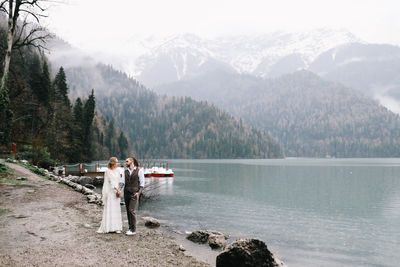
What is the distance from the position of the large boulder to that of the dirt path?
102 centimetres

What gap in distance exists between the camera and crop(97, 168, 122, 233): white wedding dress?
12497 mm

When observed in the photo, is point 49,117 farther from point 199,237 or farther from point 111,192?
point 111,192

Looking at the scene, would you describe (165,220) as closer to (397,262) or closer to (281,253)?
(281,253)

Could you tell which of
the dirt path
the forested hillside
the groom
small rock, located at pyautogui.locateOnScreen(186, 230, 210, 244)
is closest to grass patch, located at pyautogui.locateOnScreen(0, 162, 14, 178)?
the dirt path

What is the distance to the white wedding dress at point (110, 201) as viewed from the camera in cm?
1250

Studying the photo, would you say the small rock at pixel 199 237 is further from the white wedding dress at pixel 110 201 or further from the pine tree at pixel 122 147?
the pine tree at pixel 122 147

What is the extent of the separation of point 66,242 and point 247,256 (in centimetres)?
650

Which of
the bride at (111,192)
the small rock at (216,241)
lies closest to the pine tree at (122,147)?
the small rock at (216,241)

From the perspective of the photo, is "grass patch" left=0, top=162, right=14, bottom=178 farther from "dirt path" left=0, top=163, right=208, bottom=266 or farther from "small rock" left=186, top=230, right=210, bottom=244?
"small rock" left=186, top=230, right=210, bottom=244

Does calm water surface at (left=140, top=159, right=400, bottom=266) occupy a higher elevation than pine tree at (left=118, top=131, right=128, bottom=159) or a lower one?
lower

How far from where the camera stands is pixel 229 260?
11.2 m

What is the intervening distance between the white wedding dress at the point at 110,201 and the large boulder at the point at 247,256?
4626 millimetres

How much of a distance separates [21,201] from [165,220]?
934 centimetres

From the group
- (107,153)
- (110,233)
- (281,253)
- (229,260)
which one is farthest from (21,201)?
(107,153)
